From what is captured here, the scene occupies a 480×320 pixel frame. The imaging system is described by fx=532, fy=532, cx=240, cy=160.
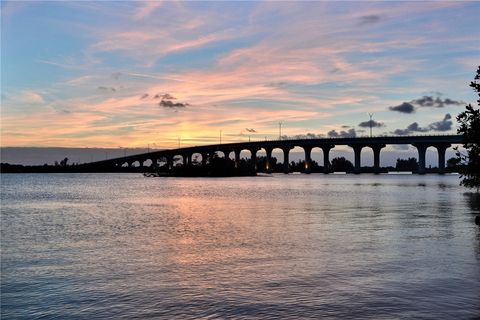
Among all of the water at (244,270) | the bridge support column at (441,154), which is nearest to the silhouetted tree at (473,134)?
the water at (244,270)

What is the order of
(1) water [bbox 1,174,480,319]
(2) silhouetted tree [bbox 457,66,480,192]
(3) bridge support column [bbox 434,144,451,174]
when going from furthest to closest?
(3) bridge support column [bbox 434,144,451,174] < (2) silhouetted tree [bbox 457,66,480,192] < (1) water [bbox 1,174,480,319]

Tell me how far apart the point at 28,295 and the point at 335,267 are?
11.0 metres

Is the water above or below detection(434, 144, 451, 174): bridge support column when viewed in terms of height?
below

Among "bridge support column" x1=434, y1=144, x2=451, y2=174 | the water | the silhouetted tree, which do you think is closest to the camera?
the water

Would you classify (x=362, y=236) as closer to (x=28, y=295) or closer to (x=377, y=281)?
(x=377, y=281)

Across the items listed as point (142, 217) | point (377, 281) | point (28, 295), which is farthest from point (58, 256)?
point (142, 217)

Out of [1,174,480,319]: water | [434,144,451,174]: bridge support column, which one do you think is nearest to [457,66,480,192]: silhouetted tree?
[1,174,480,319]: water

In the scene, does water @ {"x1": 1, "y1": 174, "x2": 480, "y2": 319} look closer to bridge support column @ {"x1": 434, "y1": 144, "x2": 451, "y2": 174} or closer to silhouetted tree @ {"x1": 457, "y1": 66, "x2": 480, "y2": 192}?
silhouetted tree @ {"x1": 457, "y1": 66, "x2": 480, "y2": 192}

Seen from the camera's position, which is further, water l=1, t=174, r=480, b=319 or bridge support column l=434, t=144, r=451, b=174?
bridge support column l=434, t=144, r=451, b=174

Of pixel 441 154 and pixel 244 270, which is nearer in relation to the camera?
pixel 244 270

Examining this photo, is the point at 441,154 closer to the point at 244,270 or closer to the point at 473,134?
the point at 473,134

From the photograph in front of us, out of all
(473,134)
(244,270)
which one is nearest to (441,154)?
(473,134)

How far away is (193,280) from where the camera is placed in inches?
732

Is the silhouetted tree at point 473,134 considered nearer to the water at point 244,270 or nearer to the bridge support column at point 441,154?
the water at point 244,270
